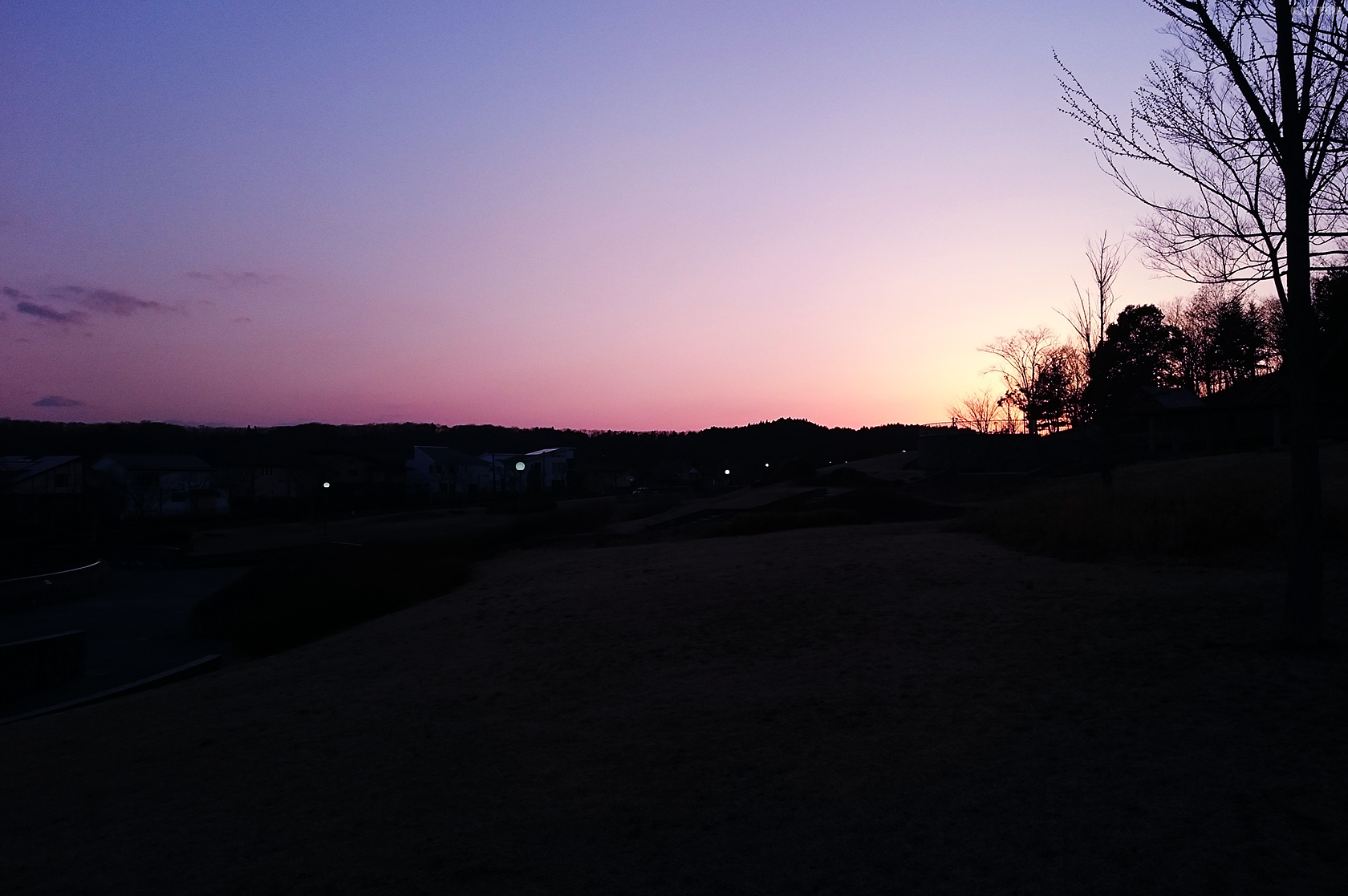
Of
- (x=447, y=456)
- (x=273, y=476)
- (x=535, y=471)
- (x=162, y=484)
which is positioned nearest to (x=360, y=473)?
(x=273, y=476)

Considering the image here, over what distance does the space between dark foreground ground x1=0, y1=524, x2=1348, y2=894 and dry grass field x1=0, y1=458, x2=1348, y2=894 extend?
3 cm

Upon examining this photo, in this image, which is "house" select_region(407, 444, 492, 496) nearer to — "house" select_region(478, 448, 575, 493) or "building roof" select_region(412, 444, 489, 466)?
"building roof" select_region(412, 444, 489, 466)

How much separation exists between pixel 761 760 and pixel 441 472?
82705mm

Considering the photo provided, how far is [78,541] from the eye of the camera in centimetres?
3962

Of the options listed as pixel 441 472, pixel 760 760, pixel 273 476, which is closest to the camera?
pixel 760 760

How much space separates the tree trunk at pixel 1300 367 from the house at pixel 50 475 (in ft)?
203

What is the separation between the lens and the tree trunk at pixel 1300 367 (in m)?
7.14

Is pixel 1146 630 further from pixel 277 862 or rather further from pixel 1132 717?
pixel 277 862

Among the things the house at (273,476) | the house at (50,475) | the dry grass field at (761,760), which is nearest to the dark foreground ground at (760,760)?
the dry grass field at (761,760)

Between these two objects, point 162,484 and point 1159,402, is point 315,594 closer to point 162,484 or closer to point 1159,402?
point 1159,402

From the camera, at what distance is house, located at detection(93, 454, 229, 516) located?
202ft

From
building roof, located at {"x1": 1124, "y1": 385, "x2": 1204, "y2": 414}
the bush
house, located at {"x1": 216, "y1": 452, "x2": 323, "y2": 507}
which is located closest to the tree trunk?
the bush

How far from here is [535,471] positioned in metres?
86.9

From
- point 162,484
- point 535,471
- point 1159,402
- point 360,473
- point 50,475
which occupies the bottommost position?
point 162,484
